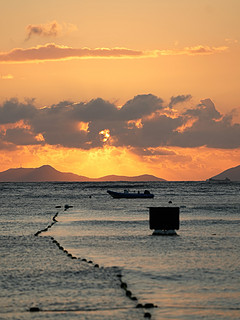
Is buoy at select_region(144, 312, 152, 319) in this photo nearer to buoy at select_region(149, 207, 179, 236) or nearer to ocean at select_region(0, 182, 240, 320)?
ocean at select_region(0, 182, 240, 320)

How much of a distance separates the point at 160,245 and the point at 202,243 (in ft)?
11.7

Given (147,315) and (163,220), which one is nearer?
(147,315)

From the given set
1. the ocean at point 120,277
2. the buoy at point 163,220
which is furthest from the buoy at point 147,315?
the buoy at point 163,220

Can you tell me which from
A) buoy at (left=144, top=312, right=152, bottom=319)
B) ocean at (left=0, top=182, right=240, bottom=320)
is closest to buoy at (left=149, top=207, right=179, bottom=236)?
ocean at (left=0, top=182, right=240, bottom=320)

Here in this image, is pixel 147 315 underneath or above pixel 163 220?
underneath

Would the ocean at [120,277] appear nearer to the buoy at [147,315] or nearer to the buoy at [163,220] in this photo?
the buoy at [147,315]

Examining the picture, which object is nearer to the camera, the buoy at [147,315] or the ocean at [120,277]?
the buoy at [147,315]

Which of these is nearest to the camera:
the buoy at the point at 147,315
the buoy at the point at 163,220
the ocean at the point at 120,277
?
the buoy at the point at 147,315

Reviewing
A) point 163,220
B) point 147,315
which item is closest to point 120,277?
point 147,315

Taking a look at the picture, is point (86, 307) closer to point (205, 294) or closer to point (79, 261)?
point (205, 294)

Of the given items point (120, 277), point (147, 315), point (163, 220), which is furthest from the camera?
point (163, 220)

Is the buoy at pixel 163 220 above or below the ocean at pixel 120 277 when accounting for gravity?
above

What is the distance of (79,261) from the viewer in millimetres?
32250

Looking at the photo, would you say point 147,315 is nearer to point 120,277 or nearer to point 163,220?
point 120,277
